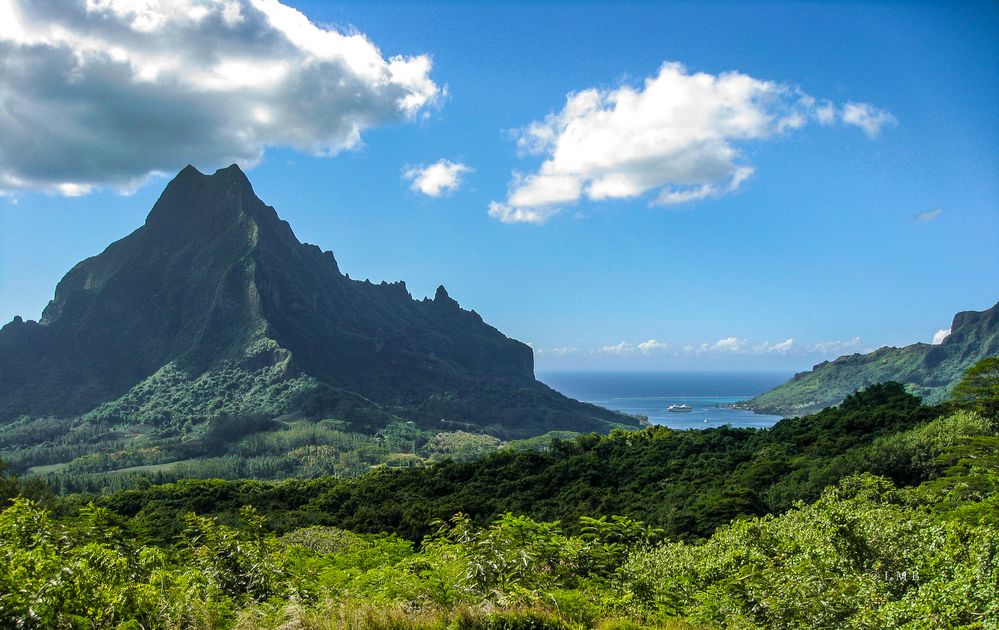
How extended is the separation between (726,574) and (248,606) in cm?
1133

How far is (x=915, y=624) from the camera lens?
8.02 metres

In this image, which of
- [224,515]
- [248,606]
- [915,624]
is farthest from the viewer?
[224,515]

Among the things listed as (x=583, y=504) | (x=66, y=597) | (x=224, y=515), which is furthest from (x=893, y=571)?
(x=224, y=515)

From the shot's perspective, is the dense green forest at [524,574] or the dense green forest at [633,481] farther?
the dense green forest at [633,481]

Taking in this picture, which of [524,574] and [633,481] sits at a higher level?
[524,574]

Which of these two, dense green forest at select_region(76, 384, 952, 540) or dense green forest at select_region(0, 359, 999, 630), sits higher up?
dense green forest at select_region(0, 359, 999, 630)

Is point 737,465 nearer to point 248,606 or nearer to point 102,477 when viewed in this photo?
point 248,606

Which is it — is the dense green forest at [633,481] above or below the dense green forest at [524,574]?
below

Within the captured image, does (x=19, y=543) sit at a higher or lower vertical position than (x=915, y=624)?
higher

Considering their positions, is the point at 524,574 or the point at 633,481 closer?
the point at 524,574

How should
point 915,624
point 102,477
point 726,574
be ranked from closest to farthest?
point 915,624 < point 726,574 < point 102,477

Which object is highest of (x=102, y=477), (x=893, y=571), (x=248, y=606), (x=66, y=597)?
(x=66, y=597)

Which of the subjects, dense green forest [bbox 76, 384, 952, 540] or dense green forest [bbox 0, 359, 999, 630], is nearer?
dense green forest [bbox 0, 359, 999, 630]

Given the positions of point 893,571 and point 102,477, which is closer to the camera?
point 893,571
